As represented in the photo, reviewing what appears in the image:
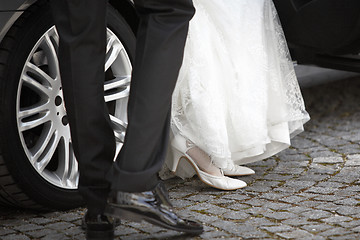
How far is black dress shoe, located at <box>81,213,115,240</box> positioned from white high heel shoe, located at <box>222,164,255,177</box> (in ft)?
3.27

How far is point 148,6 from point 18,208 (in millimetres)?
1257

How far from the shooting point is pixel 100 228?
97.8 inches

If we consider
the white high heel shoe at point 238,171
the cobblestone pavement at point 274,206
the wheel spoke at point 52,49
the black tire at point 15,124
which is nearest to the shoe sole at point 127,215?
the cobblestone pavement at point 274,206

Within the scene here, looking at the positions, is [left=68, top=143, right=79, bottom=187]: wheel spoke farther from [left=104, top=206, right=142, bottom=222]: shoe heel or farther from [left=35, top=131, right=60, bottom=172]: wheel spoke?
[left=104, top=206, right=142, bottom=222]: shoe heel

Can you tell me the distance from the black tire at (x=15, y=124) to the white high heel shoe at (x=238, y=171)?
0.90m

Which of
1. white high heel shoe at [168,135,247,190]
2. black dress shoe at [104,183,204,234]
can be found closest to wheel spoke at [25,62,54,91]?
white high heel shoe at [168,135,247,190]

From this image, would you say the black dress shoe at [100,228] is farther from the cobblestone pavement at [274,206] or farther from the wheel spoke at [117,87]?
the wheel spoke at [117,87]

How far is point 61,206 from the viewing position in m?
2.96

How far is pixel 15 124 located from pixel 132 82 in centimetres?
70

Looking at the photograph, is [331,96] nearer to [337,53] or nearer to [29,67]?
[337,53]

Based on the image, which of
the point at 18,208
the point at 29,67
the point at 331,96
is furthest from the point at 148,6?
the point at 331,96

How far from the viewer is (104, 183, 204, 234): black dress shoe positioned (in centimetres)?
234

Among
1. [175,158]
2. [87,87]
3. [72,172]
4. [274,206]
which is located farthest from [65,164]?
[274,206]

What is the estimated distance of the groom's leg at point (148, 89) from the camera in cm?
230
